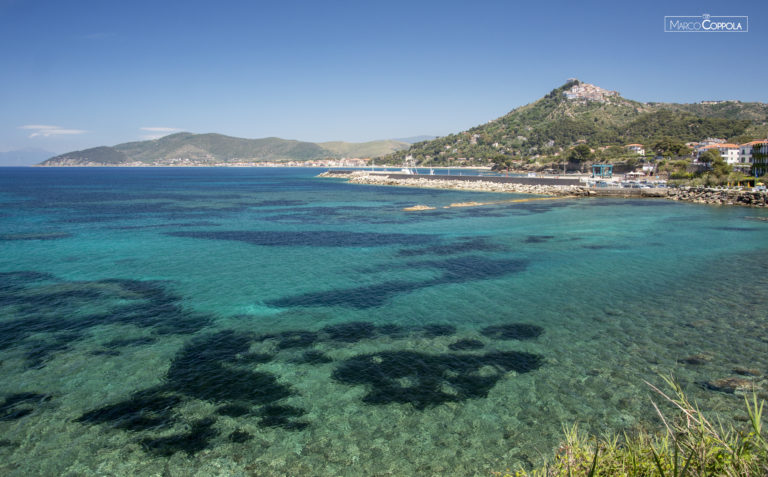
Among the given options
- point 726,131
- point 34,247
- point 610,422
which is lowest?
point 610,422

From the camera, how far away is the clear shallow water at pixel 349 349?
9.56m

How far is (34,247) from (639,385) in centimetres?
3793

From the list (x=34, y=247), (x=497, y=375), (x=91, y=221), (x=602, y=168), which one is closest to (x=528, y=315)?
(x=497, y=375)

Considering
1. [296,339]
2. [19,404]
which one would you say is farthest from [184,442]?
[296,339]

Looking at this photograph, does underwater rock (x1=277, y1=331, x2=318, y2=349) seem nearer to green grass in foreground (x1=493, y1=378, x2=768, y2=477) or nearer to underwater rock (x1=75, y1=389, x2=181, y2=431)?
underwater rock (x1=75, y1=389, x2=181, y2=431)

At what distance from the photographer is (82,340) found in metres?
14.7

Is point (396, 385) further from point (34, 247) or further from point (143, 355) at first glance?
point (34, 247)

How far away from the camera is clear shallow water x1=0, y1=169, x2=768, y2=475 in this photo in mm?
9562

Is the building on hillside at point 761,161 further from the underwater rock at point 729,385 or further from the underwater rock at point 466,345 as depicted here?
the underwater rock at point 466,345

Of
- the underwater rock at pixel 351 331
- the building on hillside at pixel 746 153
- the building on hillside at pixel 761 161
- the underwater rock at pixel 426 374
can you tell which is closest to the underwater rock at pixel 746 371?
the underwater rock at pixel 426 374

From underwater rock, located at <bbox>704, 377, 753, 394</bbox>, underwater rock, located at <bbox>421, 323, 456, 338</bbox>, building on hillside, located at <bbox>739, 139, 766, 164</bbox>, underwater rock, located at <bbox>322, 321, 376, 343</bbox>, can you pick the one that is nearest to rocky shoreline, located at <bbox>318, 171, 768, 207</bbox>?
building on hillside, located at <bbox>739, 139, 766, 164</bbox>

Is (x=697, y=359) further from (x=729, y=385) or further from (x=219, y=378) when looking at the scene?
(x=219, y=378)

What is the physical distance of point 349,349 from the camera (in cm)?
1408

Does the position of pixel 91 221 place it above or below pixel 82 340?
above
